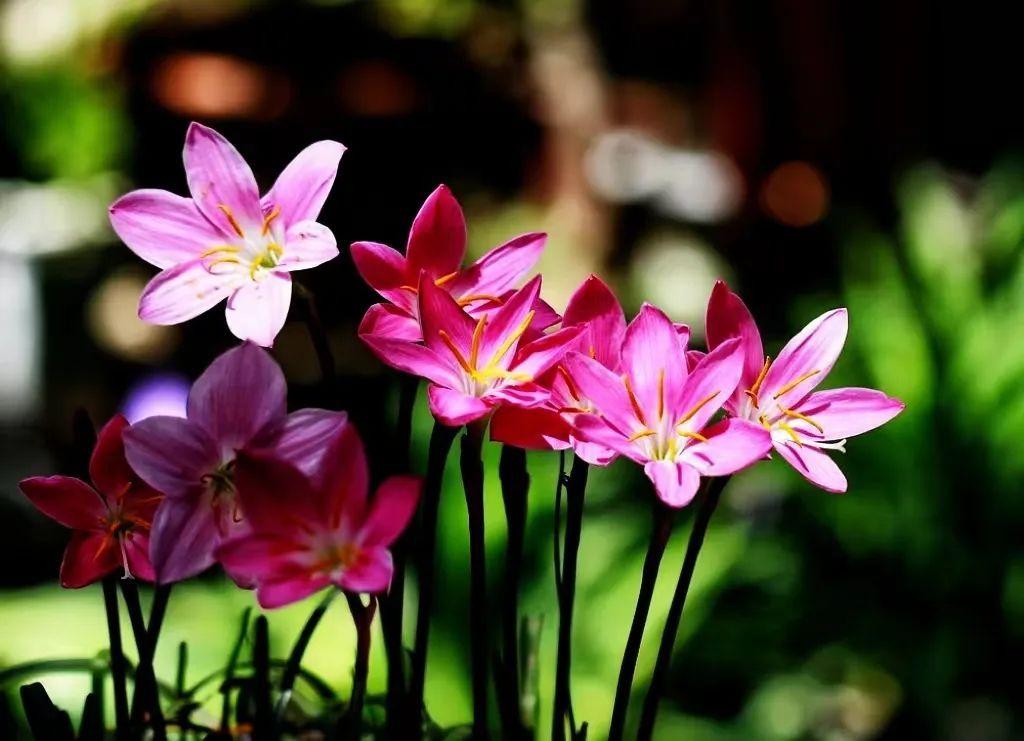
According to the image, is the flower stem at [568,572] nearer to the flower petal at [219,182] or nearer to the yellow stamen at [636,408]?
the yellow stamen at [636,408]

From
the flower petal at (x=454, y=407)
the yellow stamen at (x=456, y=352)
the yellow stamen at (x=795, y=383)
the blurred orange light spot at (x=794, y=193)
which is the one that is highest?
the blurred orange light spot at (x=794, y=193)

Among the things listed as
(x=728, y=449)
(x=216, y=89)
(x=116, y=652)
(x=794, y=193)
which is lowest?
(x=116, y=652)

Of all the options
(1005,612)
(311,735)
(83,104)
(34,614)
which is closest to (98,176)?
(83,104)

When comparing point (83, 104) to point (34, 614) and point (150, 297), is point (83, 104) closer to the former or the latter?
point (34, 614)

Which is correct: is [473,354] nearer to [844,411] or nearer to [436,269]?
[436,269]

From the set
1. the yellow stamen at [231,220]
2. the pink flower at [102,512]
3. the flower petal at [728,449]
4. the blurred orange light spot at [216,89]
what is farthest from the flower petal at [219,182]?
the blurred orange light spot at [216,89]

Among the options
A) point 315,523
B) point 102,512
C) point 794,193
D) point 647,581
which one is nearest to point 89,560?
point 102,512

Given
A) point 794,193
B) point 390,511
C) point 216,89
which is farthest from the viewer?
point 794,193
